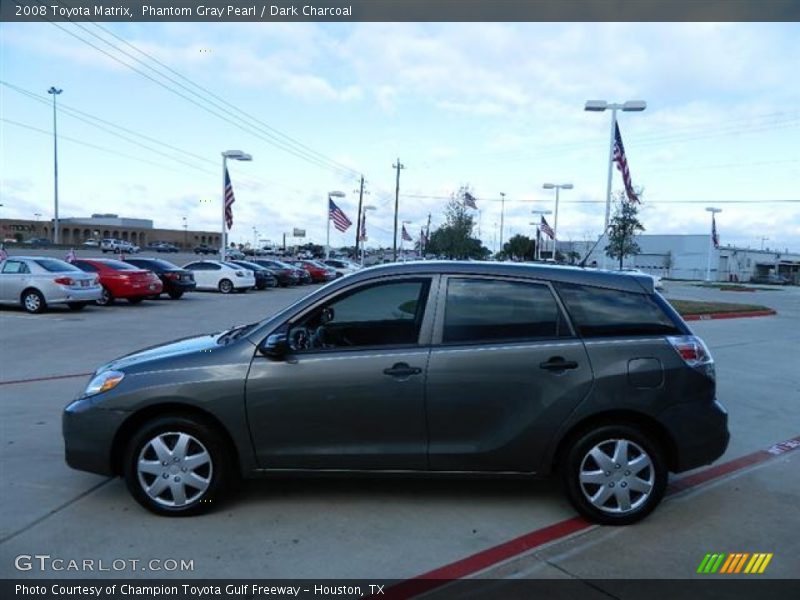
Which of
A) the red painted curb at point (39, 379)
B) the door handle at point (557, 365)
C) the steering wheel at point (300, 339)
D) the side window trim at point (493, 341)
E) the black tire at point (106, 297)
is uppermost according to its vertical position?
the side window trim at point (493, 341)

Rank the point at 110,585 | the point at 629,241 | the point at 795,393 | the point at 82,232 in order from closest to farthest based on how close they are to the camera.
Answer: the point at 110,585 → the point at 795,393 → the point at 629,241 → the point at 82,232

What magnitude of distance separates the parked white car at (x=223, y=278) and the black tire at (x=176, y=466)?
1010 inches

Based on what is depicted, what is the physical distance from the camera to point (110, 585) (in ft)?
11.3

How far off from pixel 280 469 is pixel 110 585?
117 cm

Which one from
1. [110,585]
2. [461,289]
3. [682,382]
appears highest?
[461,289]

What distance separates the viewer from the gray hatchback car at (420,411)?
13.6 feet

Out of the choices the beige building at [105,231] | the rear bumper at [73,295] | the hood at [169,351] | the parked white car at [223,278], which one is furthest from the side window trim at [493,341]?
the beige building at [105,231]

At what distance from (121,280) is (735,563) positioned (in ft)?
64.0

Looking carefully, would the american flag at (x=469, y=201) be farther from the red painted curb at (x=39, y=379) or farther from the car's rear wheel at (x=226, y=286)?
the red painted curb at (x=39, y=379)

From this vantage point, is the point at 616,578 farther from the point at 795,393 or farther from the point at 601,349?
the point at 795,393

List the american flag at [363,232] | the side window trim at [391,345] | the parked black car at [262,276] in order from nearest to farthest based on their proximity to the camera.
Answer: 1. the side window trim at [391,345]
2. the parked black car at [262,276]
3. the american flag at [363,232]

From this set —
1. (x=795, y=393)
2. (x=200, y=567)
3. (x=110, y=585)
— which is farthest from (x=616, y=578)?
(x=795, y=393)

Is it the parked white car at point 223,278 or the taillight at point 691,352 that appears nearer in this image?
the taillight at point 691,352

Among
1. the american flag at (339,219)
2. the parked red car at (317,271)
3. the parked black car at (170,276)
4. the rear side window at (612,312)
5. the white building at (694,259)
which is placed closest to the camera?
the rear side window at (612,312)
